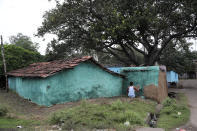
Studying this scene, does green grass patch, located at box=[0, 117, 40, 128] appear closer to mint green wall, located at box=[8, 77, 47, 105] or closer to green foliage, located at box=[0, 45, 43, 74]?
mint green wall, located at box=[8, 77, 47, 105]

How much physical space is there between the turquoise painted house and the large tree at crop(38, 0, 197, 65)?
9.37ft

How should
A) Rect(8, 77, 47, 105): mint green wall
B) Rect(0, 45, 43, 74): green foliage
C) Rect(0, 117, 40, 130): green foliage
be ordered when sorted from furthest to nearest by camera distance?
Rect(0, 45, 43, 74): green foliage, Rect(8, 77, 47, 105): mint green wall, Rect(0, 117, 40, 130): green foliage

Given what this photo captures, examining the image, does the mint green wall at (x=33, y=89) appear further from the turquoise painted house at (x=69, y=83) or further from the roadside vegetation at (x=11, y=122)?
the roadside vegetation at (x=11, y=122)

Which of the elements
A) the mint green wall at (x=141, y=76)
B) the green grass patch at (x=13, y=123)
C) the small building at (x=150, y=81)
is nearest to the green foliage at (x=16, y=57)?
the mint green wall at (x=141, y=76)

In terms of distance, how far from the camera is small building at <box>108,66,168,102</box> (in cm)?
1049

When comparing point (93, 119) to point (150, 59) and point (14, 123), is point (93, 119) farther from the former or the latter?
point (150, 59)

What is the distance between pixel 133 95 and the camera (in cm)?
1054

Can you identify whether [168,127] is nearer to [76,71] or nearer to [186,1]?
[76,71]

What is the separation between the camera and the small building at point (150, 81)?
10492 mm

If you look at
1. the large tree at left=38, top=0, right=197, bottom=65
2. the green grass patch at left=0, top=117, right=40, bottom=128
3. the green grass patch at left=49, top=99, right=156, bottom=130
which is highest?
the large tree at left=38, top=0, right=197, bottom=65

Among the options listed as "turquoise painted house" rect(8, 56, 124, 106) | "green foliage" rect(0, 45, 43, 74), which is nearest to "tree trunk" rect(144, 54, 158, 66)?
"turquoise painted house" rect(8, 56, 124, 106)

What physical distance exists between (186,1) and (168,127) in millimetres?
9904

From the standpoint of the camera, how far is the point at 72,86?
31.3ft

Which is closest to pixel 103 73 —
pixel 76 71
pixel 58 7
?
pixel 76 71
